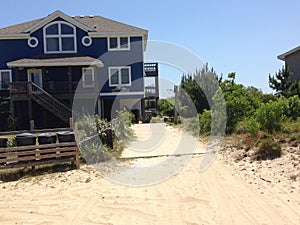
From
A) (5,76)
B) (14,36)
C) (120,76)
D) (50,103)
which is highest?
(14,36)

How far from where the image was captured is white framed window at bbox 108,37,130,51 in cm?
2384

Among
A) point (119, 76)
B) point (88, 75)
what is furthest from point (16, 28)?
point (119, 76)

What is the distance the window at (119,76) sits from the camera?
2395 cm

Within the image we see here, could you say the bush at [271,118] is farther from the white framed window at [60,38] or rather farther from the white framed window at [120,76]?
the white framed window at [60,38]

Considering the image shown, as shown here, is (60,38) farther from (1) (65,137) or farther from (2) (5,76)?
(1) (65,137)

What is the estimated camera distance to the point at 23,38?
23.2 meters

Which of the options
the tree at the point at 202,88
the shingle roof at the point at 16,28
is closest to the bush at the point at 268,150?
the tree at the point at 202,88

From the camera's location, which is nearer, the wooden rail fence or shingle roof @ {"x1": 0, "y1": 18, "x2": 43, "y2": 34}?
the wooden rail fence

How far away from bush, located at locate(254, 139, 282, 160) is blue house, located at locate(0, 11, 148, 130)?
14.6 m

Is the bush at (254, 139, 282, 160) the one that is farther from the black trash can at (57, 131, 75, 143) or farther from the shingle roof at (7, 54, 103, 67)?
the shingle roof at (7, 54, 103, 67)

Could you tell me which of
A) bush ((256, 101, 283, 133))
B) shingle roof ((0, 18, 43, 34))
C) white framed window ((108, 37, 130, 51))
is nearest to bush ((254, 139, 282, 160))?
bush ((256, 101, 283, 133))

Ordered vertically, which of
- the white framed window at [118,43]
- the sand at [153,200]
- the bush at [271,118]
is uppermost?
the white framed window at [118,43]

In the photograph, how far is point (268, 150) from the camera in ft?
26.6

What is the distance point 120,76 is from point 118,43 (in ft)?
8.86
